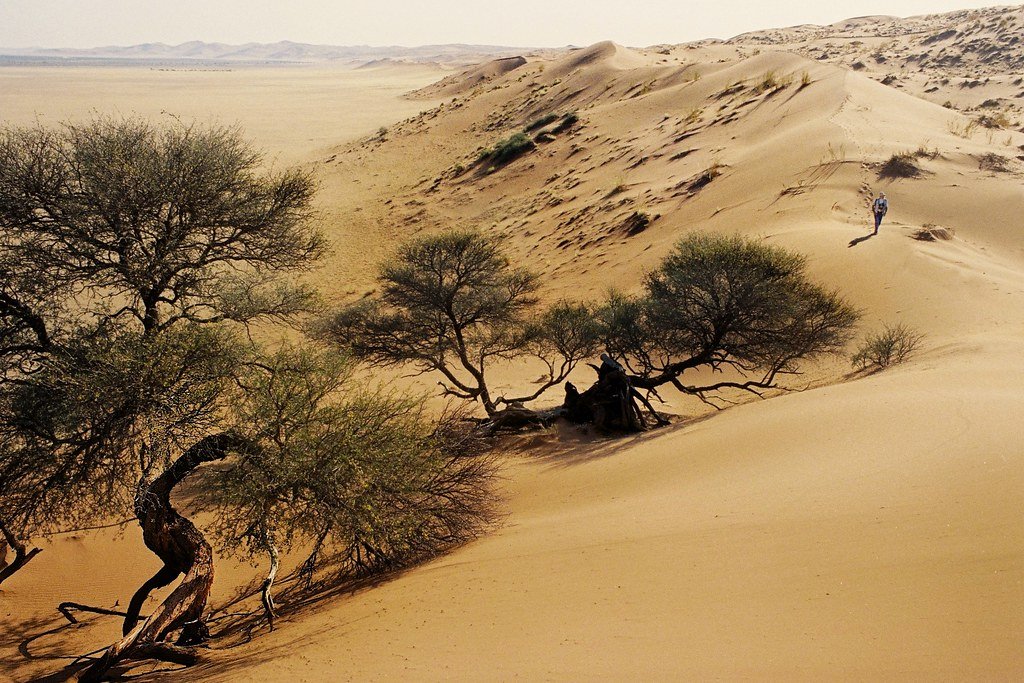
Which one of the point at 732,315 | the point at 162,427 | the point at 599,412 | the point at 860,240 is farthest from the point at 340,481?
the point at 860,240

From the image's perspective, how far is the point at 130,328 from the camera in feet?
34.7

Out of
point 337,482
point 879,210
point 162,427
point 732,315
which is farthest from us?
point 879,210

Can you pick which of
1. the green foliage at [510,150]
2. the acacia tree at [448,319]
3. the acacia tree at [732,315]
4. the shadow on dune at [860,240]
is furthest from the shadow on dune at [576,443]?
the green foliage at [510,150]

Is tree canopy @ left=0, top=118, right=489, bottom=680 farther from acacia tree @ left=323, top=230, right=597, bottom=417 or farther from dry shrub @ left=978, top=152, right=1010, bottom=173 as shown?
dry shrub @ left=978, top=152, right=1010, bottom=173

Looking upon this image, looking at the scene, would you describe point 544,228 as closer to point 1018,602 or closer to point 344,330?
point 344,330

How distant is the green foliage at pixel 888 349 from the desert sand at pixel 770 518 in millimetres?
504

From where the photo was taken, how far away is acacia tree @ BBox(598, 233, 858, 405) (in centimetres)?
1285

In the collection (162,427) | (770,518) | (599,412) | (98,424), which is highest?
(98,424)

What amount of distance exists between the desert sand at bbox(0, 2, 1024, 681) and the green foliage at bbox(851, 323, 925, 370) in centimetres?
50

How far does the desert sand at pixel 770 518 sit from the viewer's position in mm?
4566

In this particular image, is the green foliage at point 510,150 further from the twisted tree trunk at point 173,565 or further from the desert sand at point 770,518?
the twisted tree trunk at point 173,565

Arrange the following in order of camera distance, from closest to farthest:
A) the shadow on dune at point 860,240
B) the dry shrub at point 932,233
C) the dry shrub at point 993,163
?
the shadow on dune at point 860,240 < the dry shrub at point 932,233 < the dry shrub at point 993,163

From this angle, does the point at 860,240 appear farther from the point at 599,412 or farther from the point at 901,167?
the point at 599,412

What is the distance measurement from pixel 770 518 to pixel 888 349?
8.01 m
